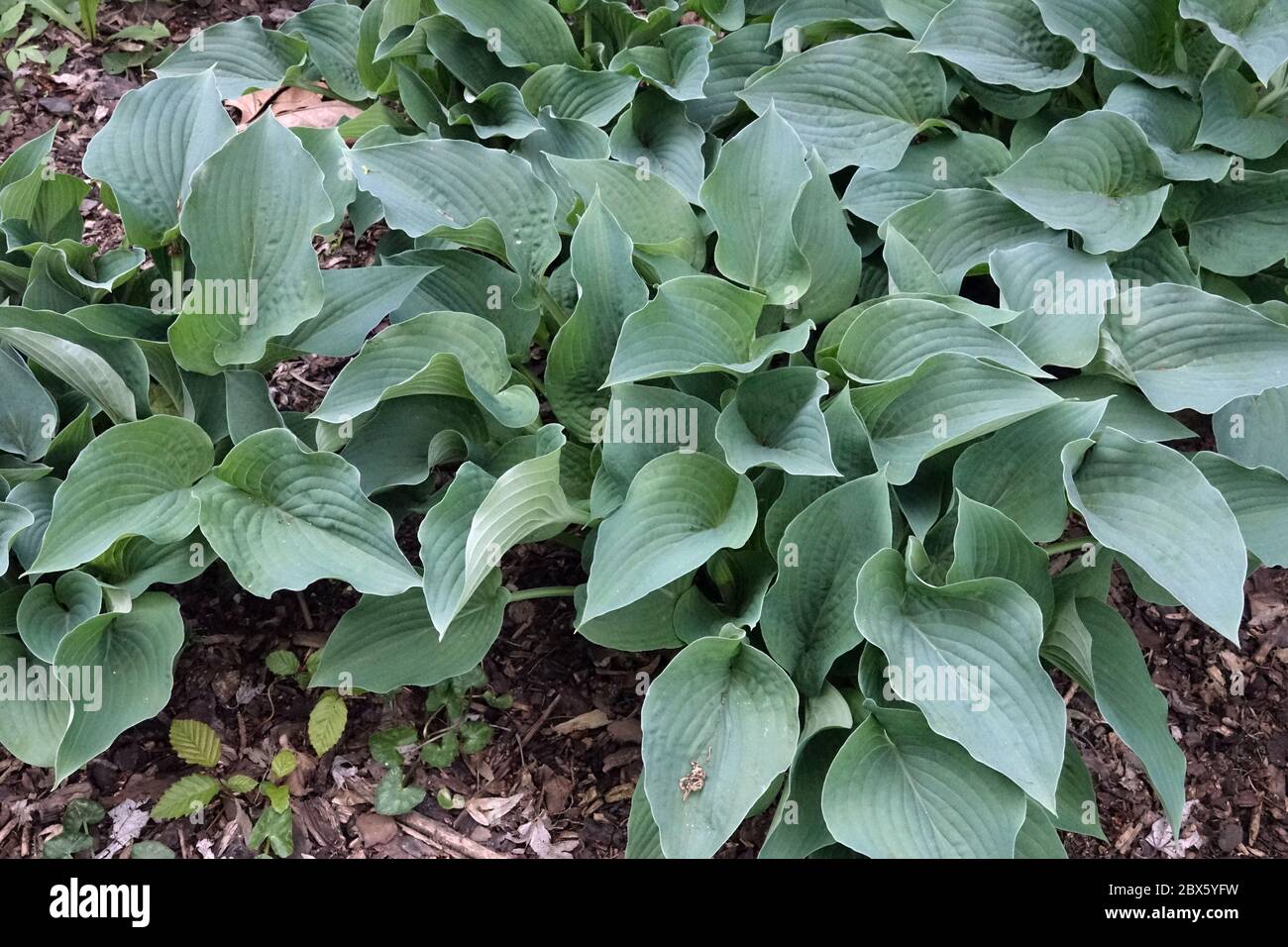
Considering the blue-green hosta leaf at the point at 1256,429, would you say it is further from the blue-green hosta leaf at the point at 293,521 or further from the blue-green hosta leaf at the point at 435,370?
the blue-green hosta leaf at the point at 293,521

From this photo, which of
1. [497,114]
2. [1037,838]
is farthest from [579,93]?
[1037,838]

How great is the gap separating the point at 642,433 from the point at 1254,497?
1306 mm

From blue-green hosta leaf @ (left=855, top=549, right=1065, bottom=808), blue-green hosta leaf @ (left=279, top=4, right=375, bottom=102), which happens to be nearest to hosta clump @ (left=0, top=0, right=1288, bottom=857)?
blue-green hosta leaf @ (left=855, top=549, right=1065, bottom=808)

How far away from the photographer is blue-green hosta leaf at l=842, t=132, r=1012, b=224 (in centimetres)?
274

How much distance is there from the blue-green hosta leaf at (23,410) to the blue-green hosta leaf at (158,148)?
0.39 metres

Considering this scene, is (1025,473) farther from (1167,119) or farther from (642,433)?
(1167,119)

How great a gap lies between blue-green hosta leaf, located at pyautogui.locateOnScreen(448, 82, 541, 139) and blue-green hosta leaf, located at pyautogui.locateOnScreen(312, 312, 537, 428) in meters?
0.74

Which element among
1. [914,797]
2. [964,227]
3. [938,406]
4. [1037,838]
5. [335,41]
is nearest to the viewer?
[914,797]

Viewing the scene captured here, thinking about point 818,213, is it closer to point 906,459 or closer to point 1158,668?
point 906,459

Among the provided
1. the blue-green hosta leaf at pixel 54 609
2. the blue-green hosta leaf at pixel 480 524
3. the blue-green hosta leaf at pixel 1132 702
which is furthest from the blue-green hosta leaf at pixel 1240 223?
the blue-green hosta leaf at pixel 54 609

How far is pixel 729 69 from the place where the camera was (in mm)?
3012

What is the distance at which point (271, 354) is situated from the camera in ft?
7.75
